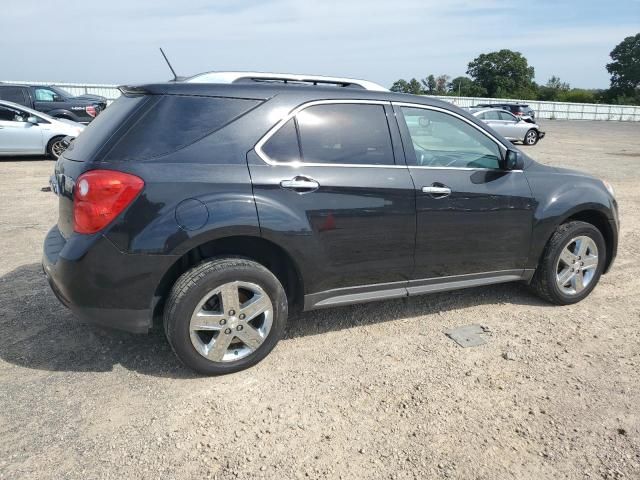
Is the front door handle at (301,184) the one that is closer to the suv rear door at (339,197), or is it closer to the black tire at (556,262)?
the suv rear door at (339,197)

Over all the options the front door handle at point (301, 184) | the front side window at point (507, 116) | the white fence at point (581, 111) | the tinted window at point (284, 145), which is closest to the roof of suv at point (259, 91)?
the tinted window at point (284, 145)

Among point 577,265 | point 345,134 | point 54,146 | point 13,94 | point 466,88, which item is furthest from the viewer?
point 466,88

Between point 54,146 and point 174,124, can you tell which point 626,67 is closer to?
point 54,146

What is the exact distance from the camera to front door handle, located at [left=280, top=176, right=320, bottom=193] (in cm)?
316

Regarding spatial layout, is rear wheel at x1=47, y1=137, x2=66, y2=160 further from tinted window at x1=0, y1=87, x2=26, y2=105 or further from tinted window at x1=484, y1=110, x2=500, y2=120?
tinted window at x1=484, y1=110, x2=500, y2=120

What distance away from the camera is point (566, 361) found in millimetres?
3477

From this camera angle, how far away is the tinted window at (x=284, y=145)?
319cm

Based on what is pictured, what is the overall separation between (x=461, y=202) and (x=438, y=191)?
22cm

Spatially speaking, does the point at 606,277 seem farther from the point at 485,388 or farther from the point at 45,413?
the point at 45,413

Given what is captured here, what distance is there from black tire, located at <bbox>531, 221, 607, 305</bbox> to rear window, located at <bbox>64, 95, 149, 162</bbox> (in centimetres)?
325

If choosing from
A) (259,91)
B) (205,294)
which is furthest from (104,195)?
(259,91)

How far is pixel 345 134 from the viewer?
3.45m

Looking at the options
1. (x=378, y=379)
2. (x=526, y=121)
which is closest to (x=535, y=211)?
(x=378, y=379)

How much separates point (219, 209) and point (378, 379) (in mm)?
1406
